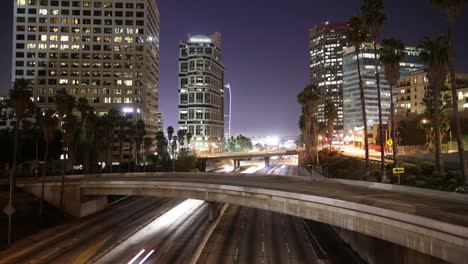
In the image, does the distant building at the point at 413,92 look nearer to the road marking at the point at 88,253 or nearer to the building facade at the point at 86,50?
the building facade at the point at 86,50

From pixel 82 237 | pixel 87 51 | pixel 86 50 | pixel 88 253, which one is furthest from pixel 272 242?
pixel 86 50

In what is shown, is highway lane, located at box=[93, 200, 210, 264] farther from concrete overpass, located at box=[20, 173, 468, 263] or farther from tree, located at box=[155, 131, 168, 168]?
tree, located at box=[155, 131, 168, 168]

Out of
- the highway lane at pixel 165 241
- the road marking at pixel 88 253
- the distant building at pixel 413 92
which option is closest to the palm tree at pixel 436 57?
the highway lane at pixel 165 241

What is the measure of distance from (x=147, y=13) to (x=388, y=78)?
12711 centimetres

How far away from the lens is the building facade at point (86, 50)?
13475 centimetres

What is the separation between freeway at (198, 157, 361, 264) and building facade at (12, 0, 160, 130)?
104 m

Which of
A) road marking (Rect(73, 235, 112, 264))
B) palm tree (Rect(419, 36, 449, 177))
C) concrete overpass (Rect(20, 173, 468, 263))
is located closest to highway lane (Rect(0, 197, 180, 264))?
road marking (Rect(73, 235, 112, 264))

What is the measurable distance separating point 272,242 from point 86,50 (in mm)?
130720

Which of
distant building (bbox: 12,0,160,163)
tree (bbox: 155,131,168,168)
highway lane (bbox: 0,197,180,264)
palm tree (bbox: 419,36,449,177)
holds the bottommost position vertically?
highway lane (bbox: 0,197,180,264)

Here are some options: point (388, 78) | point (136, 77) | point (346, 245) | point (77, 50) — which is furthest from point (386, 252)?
point (77, 50)

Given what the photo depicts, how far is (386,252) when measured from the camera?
2714cm

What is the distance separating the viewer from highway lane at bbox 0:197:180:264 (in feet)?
108

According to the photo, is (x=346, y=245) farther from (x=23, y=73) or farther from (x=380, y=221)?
(x=23, y=73)

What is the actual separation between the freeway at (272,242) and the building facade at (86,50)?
104m
